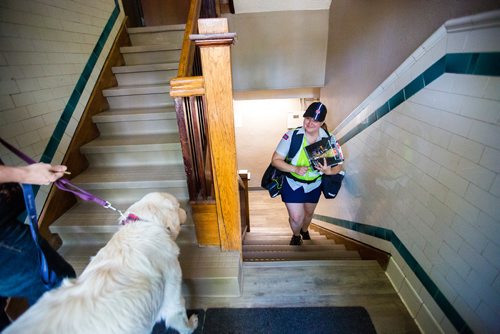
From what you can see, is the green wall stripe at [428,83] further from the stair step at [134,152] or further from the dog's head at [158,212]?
the stair step at [134,152]

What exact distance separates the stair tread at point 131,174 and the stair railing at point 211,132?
1.58 feet

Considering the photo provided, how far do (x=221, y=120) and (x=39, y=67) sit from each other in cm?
174

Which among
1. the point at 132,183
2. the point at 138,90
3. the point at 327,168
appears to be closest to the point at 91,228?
the point at 132,183

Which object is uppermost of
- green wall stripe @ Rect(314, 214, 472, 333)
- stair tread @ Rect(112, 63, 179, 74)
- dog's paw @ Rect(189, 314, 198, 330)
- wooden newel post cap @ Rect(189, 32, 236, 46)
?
wooden newel post cap @ Rect(189, 32, 236, 46)

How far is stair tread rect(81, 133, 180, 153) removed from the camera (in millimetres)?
2248

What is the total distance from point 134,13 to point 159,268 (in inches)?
169

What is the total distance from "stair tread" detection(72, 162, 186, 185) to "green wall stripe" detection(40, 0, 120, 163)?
1.10ft

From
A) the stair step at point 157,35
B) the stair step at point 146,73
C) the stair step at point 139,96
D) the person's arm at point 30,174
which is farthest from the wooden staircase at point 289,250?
the stair step at point 157,35

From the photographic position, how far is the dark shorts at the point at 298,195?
87.1 inches

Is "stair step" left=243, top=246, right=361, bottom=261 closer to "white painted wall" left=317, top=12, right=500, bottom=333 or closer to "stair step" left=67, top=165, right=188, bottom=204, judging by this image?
"white painted wall" left=317, top=12, right=500, bottom=333

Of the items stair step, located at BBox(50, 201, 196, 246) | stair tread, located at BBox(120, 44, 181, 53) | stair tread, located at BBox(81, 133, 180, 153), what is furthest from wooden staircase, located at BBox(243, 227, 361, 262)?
stair tread, located at BBox(120, 44, 181, 53)

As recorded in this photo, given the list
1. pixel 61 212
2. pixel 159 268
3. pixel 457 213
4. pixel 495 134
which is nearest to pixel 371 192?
pixel 457 213

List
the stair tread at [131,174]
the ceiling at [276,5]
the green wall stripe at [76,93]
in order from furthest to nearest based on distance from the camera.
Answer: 1. the ceiling at [276,5]
2. the stair tread at [131,174]
3. the green wall stripe at [76,93]

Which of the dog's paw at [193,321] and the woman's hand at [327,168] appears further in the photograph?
the woman's hand at [327,168]
